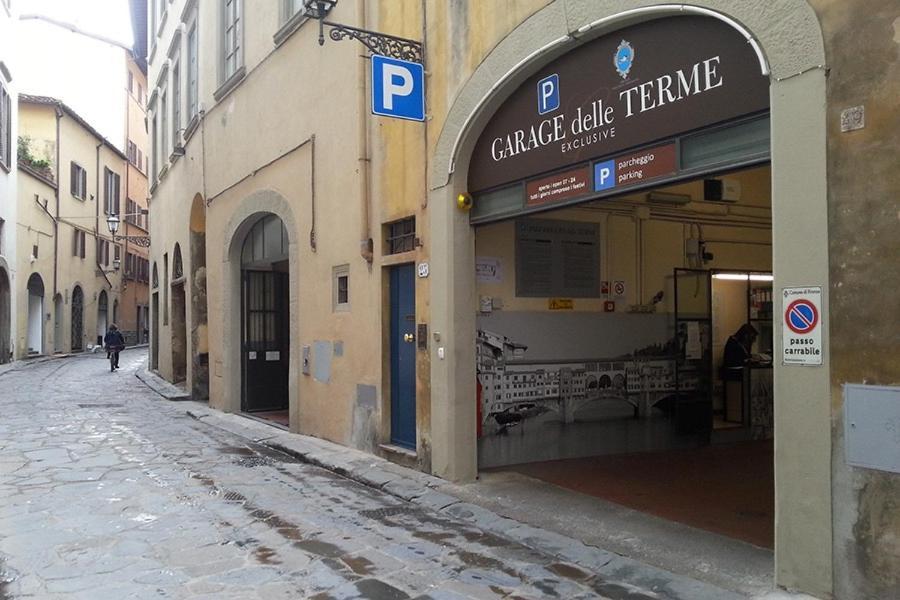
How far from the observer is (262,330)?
15.2 meters

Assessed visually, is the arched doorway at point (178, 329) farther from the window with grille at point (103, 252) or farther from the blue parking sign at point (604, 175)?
the window with grille at point (103, 252)

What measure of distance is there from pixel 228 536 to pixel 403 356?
342cm

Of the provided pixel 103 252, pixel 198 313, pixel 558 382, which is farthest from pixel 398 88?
pixel 103 252

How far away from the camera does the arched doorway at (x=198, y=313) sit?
17609mm

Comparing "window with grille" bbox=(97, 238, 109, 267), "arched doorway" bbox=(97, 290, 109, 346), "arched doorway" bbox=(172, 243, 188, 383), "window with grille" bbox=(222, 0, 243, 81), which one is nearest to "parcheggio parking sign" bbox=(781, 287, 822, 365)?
"window with grille" bbox=(222, 0, 243, 81)

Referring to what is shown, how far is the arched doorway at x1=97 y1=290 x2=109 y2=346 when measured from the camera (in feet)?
131

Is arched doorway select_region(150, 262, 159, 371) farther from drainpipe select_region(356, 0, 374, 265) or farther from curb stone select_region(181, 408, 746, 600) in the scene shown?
drainpipe select_region(356, 0, 374, 265)

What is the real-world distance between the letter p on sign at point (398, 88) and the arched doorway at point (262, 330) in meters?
6.90

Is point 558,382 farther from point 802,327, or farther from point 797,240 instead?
point 797,240

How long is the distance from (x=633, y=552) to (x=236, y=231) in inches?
425

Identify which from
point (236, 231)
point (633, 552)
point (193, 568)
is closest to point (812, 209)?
point (633, 552)

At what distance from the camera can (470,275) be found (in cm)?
812

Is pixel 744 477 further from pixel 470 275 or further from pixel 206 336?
pixel 206 336

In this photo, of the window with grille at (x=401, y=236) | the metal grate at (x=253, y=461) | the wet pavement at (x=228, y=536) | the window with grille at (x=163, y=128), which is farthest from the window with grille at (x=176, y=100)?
the window with grille at (x=401, y=236)
